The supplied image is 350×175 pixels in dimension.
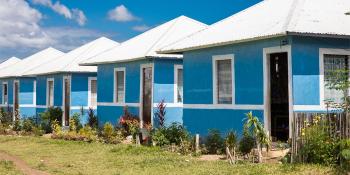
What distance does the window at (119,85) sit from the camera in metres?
24.1

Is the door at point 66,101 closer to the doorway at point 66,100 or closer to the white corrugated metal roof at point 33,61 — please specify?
the doorway at point 66,100

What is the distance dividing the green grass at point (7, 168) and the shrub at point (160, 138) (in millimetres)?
5190

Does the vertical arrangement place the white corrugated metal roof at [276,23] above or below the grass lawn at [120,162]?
above

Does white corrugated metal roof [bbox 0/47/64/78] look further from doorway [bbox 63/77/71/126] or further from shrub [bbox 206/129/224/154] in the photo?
shrub [bbox 206/129/224/154]

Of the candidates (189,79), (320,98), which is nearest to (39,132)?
(189,79)

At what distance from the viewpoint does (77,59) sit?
2914 centimetres

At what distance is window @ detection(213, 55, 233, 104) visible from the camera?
16.9 metres

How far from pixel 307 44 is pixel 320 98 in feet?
5.06

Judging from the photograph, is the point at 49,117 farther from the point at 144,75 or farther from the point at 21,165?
the point at 21,165

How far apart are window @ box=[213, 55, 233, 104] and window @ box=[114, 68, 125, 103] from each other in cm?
755

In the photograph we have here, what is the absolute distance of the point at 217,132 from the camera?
54.1 ft

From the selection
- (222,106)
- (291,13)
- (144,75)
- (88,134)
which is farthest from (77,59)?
(291,13)

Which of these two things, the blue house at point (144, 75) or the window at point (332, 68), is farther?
the blue house at point (144, 75)

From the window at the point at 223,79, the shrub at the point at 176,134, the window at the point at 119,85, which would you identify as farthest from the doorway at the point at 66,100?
the window at the point at 223,79
